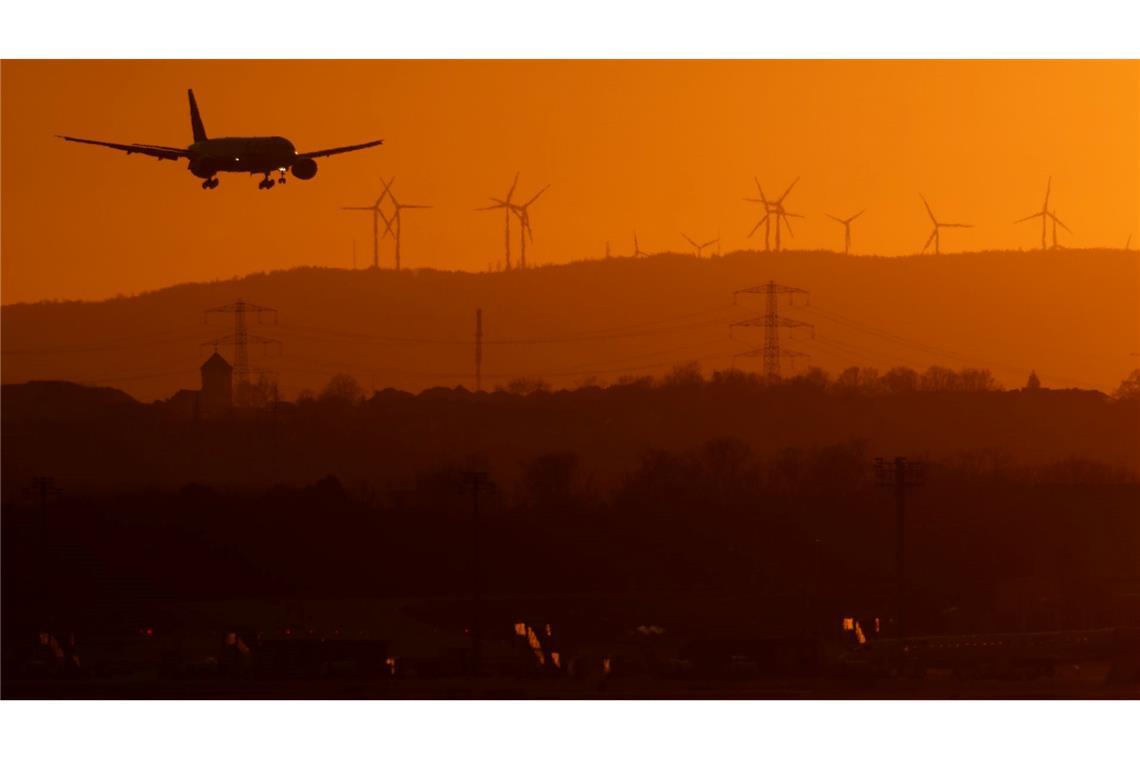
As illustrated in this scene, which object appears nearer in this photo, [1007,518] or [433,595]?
[433,595]

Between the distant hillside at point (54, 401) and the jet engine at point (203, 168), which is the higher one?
the jet engine at point (203, 168)

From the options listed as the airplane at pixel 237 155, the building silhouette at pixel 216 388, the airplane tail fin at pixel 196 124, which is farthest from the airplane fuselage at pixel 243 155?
the building silhouette at pixel 216 388

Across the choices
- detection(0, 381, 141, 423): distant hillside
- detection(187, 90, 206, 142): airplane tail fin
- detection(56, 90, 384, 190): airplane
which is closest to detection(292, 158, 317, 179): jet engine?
detection(56, 90, 384, 190): airplane

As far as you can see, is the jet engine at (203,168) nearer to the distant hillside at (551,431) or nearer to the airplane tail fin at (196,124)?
the airplane tail fin at (196,124)

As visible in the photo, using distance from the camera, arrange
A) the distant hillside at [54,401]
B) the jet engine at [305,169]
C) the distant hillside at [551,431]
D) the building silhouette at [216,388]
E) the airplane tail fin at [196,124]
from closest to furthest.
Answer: the jet engine at [305,169] < the airplane tail fin at [196,124] < the distant hillside at [54,401] < the distant hillside at [551,431] < the building silhouette at [216,388]

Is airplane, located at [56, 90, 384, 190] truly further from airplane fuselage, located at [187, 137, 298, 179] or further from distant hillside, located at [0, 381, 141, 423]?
distant hillside, located at [0, 381, 141, 423]

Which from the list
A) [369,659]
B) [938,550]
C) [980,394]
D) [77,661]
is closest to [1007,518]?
[938,550]

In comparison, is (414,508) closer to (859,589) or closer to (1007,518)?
(859,589)

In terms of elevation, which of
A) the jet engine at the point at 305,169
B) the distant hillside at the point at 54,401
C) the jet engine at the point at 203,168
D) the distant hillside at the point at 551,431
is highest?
the jet engine at the point at 203,168
